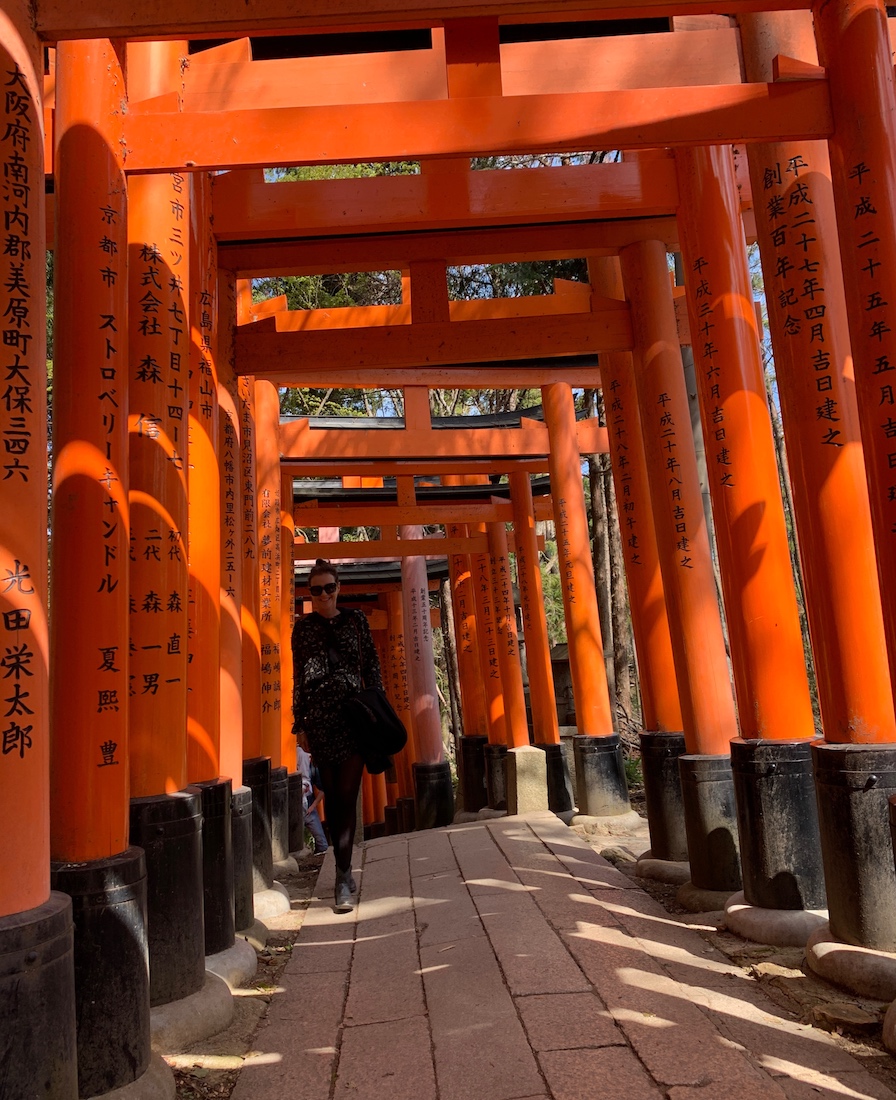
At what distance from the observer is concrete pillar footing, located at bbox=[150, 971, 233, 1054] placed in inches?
127

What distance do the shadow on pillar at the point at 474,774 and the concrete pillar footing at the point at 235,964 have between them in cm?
1001

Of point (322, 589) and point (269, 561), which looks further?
point (269, 561)

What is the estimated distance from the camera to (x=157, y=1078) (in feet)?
9.30

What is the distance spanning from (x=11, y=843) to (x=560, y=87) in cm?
417

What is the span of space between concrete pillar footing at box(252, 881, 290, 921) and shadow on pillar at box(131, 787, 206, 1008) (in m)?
1.89

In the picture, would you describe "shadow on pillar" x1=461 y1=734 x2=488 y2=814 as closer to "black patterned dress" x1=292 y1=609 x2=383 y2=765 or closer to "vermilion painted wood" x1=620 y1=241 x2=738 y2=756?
"vermilion painted wood" x1=620 y1=241 x2=738 y2=756

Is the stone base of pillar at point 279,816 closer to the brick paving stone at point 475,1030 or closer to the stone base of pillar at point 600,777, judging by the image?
the stone base of pillar at point 600,777

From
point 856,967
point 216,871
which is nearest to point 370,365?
point 216,871

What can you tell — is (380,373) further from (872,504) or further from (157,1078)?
(157,1078)

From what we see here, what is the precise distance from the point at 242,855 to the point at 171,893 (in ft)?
4.23

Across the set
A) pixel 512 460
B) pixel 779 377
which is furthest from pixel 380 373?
pixel 779 377

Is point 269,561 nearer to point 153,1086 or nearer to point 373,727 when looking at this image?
point 373,727

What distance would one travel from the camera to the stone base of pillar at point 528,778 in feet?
31.7

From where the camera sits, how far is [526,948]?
12.8ft
